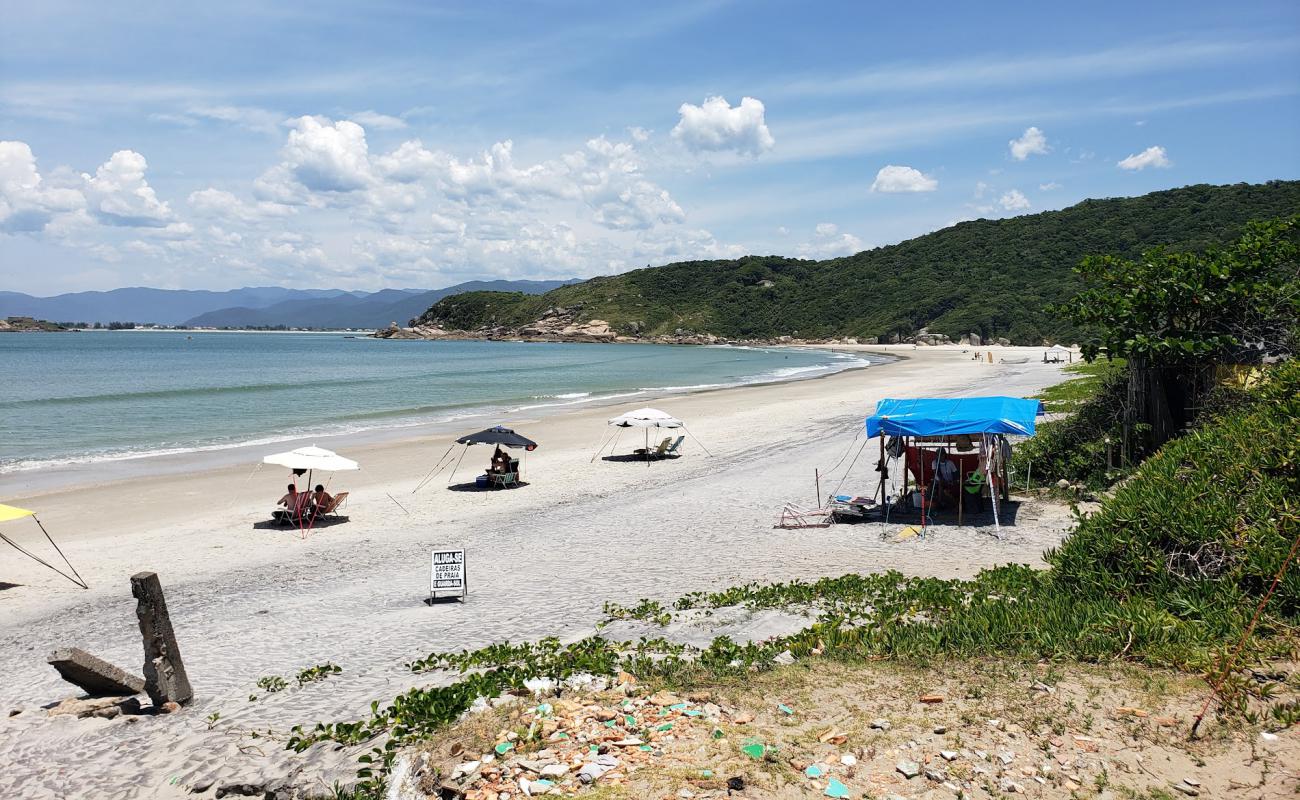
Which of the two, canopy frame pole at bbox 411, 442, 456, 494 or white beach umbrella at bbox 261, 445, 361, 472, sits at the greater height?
white beach umbrella at bbox 261, 445, 361, 472

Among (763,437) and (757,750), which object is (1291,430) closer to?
(757,750)

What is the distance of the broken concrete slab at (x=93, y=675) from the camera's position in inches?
266

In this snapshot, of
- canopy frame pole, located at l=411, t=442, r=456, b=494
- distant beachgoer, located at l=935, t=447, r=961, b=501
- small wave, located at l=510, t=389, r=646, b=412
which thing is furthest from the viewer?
small wave, located at l=510, t=389, r=646, b=412

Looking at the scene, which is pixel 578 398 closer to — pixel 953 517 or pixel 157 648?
pixel 953 517

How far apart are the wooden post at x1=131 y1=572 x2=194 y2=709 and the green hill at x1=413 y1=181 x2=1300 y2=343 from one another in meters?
73.3

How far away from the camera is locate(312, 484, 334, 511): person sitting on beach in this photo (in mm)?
14820

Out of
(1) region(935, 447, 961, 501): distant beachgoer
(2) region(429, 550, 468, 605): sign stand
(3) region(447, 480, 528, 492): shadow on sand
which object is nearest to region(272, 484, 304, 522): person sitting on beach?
(3) region(447, 480, 528, 492): shadow on sand

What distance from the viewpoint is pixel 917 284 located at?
11162cm

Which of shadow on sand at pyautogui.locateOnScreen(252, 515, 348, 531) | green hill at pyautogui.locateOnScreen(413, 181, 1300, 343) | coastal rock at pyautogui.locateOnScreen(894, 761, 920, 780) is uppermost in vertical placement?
green hill at pyautogui.locateOnScreen(413, 181, 1300, 343)

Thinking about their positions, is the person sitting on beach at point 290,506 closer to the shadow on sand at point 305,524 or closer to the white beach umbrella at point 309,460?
the shadow on sand at point 305,524

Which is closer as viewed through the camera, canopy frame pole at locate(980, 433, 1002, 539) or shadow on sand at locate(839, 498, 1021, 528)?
canopy frame pole at locate(980, 433, 1002, 539)

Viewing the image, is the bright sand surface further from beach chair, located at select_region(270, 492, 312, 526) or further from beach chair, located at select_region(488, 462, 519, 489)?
beach chair, located at select_region(488, 462, 519, 489)

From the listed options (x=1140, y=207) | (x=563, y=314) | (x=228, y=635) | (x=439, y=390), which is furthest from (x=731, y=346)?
(x=228, y=635)

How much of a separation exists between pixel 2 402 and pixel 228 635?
125 ft
